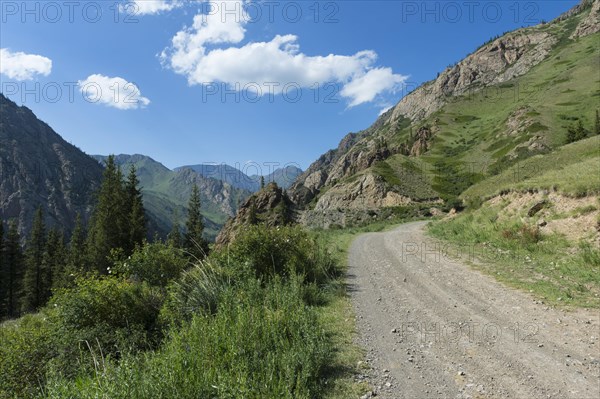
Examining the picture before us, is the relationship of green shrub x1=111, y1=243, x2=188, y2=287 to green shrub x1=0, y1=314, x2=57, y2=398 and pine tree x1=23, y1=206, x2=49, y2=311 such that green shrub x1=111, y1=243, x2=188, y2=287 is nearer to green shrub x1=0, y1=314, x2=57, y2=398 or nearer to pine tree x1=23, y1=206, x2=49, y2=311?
green shrub x1=0, y1=314, x2=57, y2=398

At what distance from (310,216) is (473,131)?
9553 centimetres

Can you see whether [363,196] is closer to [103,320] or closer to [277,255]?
[277,255]

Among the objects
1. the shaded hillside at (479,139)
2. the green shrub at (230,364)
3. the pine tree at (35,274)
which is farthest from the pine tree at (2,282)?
the green shrub at (230,364)

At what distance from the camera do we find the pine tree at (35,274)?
58.5m

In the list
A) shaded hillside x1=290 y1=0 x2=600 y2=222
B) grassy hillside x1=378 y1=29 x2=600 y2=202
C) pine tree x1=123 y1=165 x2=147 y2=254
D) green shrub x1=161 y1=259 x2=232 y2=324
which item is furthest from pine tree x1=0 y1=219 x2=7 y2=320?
grassy hillside x1=378 y1=29 x2=600 y2=202

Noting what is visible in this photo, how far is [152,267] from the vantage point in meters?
10.2

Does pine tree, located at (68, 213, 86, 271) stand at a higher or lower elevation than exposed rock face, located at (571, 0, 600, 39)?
lower

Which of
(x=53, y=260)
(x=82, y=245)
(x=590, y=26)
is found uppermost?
(x=590, y=26)

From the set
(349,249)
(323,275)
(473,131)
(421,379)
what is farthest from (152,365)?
(473,131)

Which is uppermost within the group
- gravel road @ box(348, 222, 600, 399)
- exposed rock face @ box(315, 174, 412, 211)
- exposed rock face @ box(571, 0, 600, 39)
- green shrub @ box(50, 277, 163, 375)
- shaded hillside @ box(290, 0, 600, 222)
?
exposed rock face @ box(571, 0, 600, 39)

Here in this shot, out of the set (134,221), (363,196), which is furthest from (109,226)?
(363,196)

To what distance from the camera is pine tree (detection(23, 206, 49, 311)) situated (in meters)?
58.5

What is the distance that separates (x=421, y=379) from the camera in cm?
566

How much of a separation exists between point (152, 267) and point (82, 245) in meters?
63.8
